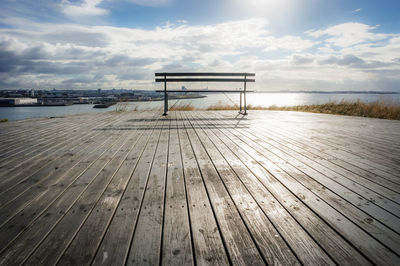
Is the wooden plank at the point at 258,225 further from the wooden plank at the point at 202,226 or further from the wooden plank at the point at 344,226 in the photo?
the wooden plank at the point at 344,226

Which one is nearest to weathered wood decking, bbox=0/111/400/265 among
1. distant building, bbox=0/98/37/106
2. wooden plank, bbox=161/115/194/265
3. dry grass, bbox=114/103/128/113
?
wooden plank, bbox=161/115/194/265

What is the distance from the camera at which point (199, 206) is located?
4.33 ft

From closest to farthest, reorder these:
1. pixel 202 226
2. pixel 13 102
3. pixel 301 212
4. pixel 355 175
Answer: pixel 202 226 < pixel 301 212 < pixel 355 175 < pixel 13 102

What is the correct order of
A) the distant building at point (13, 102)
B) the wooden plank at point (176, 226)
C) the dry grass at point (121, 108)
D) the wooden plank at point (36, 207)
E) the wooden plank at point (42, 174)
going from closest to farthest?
the wooden plank at point (176, 226)
the wooden plank at point (36, 207)
the wooden plank at point (42, 174)
the dry grass at point (121, 108)
the distant building at point (13, 102)

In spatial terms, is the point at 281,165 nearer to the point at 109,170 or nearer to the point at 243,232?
the point at 243,232

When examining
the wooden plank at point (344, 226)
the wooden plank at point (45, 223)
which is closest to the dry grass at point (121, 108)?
the wooden plank at point (45, 223)

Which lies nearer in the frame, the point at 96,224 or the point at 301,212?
the point at 96,224

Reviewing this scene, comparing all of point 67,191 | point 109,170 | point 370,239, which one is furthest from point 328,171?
point 67,191

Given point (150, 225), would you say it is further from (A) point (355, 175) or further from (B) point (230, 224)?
(A) point (355, 175)

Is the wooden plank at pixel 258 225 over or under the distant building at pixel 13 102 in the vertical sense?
under

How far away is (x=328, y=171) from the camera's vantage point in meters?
1.93

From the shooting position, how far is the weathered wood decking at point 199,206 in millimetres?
932

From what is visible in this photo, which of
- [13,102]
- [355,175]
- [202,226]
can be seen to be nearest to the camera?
[202,226]

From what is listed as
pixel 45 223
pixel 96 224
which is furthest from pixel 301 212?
pixel 45 223
